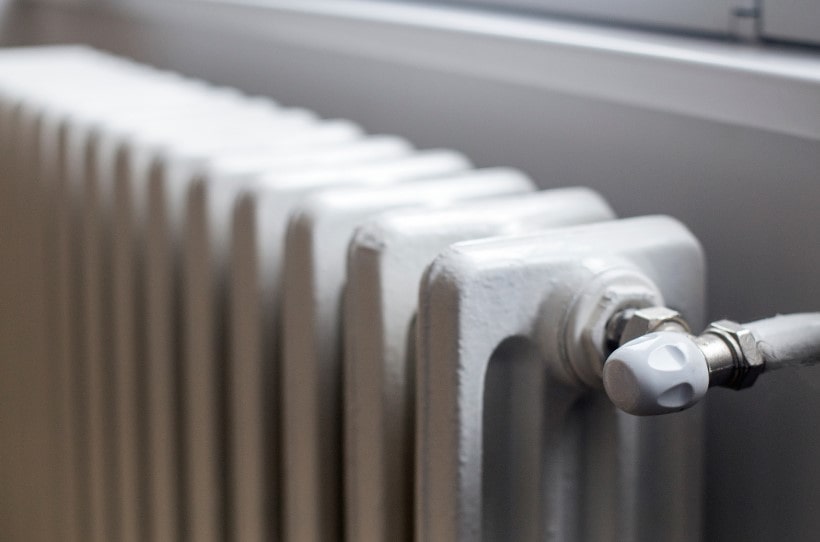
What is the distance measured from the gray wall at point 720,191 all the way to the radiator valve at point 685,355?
115mm

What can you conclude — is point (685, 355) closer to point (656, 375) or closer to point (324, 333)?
point (656, 375)

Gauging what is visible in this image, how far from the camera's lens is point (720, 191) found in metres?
0.65

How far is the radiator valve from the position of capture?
41 cm

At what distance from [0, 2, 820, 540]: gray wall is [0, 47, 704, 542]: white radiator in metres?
0.07

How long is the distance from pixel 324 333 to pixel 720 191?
9.7 inches

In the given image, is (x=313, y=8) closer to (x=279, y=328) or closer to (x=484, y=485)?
(x=279, y=328)

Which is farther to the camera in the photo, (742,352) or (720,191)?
(720,191)

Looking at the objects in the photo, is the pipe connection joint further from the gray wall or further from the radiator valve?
the gray wall

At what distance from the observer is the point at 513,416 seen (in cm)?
53

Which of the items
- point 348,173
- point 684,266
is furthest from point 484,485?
point 348,173

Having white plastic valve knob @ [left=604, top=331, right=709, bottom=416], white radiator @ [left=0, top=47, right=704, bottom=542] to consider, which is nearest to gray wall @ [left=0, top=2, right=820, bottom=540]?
white radiator @ [left=0, top=47, right=704, bottom=542]

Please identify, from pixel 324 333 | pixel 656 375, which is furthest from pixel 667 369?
pixel 324 333

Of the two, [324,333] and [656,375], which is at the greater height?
[656,375]

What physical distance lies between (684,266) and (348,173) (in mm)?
248
